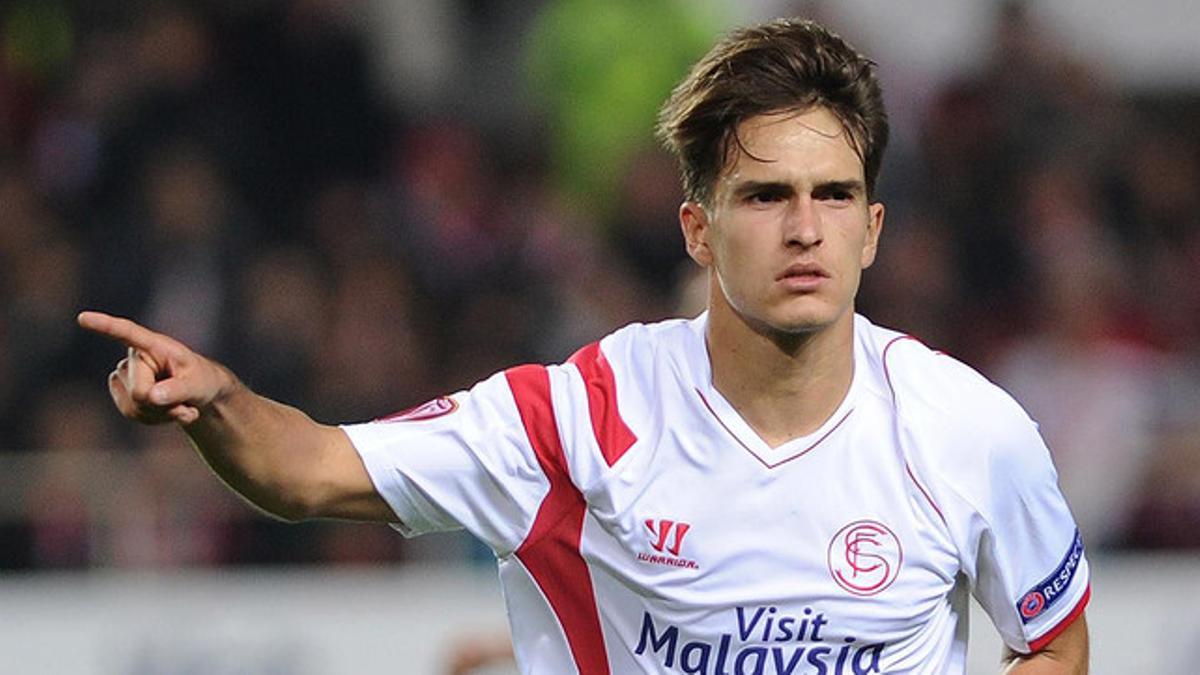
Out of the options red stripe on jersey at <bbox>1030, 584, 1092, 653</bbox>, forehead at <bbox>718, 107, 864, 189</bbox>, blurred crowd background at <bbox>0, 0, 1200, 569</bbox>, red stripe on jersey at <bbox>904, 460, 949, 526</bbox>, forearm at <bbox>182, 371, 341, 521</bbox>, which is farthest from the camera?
blurred crowd background at <bbox>0, 0, 1200, 569</bbox>

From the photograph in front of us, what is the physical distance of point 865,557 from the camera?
5.21m

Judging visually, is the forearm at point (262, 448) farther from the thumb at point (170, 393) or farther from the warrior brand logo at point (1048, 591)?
the warrior brand logo at point (1048, 591)

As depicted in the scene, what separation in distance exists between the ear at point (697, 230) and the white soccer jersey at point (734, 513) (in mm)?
218

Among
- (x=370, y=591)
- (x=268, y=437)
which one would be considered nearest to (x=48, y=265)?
(x=370, y=591)

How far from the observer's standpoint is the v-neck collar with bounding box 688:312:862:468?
5.30 meters

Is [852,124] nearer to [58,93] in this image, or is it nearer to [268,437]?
[268,437]

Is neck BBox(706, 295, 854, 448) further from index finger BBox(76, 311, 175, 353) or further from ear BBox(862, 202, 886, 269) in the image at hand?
index finger BBox(76, 311, 175, 353)

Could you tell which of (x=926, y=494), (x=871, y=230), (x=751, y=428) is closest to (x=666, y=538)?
(x=751, y=428)

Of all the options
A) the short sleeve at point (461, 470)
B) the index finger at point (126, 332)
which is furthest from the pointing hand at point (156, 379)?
the short sleeve at point (461, 470)

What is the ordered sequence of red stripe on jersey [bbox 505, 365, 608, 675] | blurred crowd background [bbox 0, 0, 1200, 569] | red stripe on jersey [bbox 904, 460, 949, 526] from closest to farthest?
red stripe on jersey [bbox 904, 460, 949, 526], red stripe on jersey [bbox 505, 365, 608, 675], blurred crowd background [bbox 0, 0, 1200, 569]

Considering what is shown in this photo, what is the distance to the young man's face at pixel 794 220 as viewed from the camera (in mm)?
5082

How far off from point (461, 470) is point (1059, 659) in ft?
4.11

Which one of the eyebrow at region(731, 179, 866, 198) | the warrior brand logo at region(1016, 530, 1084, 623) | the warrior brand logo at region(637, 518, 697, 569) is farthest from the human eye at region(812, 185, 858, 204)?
the warrior brand logo at region(1016, 530, 1084, 623)

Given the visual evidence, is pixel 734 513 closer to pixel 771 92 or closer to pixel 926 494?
pixel 926 494
